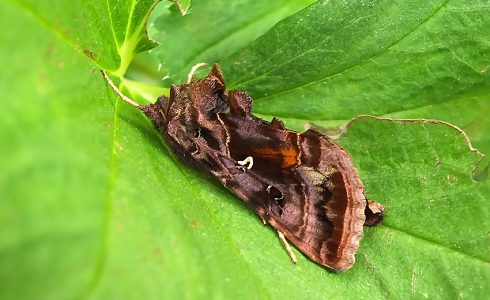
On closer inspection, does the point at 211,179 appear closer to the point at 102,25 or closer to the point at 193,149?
the point at 193,149

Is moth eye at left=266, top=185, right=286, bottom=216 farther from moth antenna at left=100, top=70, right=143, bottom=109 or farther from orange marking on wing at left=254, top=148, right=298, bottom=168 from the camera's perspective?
moth antenna at left=100, top=70, right=143, bottom=109

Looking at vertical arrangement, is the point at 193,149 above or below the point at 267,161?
above

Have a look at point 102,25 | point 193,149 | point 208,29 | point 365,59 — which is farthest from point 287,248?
point 208,29

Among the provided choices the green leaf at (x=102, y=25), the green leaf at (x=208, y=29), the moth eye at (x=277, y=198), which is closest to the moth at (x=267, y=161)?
the moth eye at (x=277, y=198)

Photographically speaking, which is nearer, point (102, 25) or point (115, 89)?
point (102, 25)

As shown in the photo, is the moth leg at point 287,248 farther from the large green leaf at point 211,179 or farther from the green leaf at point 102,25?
the green leaf at point 102,25

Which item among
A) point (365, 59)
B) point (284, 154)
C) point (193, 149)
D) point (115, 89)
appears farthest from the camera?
point (365, 59)

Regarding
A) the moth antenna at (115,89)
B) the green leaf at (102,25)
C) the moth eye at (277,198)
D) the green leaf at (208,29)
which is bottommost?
the moth eye at (277,198)

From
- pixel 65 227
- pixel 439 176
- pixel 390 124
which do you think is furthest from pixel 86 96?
pixel 439 176
